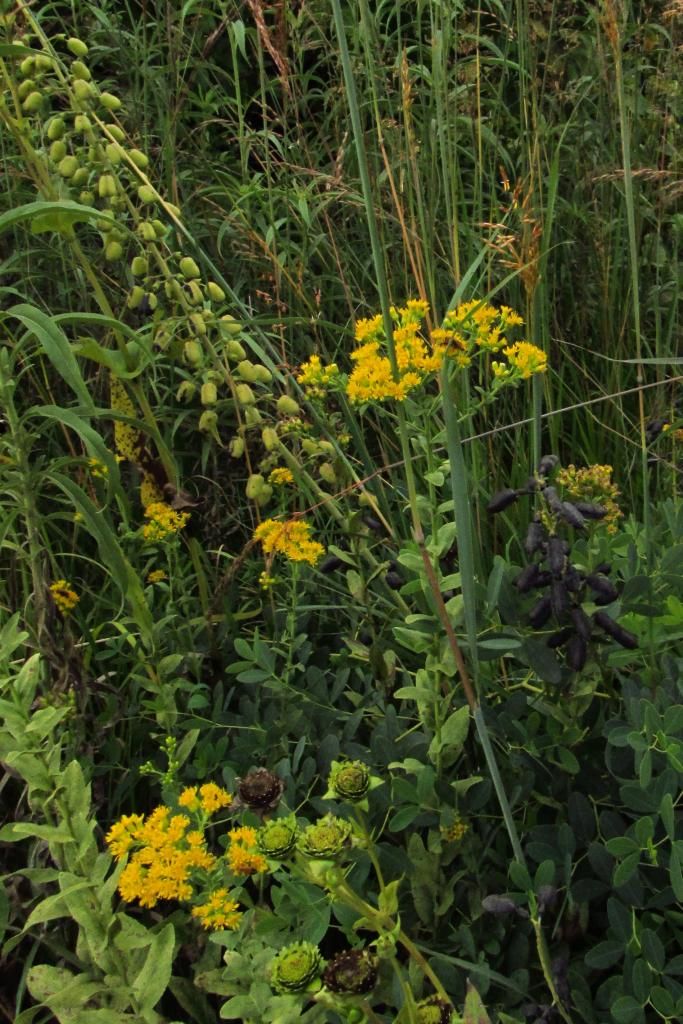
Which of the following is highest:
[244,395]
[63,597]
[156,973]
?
[244,395]

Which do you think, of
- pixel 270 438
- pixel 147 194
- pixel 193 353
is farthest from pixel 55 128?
pixel 270 438

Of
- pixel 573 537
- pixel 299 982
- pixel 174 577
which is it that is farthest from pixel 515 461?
pixel 299 982

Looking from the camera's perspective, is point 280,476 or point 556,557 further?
point 280,476

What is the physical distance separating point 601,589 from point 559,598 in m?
0.05

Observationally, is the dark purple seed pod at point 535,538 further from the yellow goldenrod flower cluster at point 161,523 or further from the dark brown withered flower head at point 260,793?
the yellow goldenrod flower cluster at point 161,523

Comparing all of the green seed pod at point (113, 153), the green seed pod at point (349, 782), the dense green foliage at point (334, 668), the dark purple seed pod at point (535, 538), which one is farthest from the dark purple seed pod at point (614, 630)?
the green seed pod at point (113, 153)

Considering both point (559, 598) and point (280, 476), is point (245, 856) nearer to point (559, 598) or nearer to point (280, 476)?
point (559, 598)

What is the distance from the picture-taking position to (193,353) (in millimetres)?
1452

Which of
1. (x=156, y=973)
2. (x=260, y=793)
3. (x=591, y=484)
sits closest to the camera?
(x=260, y=793)

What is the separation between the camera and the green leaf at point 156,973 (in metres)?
1.11

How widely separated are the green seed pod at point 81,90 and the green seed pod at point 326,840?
3.44 feet

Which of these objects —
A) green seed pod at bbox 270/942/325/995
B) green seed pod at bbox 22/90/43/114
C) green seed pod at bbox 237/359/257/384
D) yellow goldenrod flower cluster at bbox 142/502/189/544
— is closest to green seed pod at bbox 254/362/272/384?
green seed pod at bbox 237/359/257/384

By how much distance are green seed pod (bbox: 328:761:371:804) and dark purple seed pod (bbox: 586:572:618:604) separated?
1.32 feet

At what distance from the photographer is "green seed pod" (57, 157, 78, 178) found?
1.42 meters
